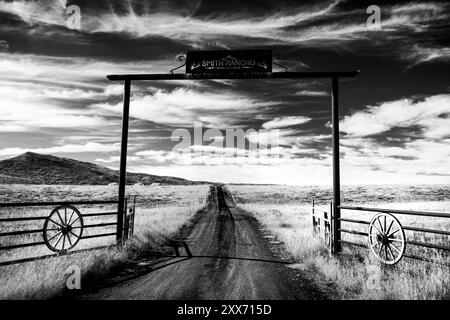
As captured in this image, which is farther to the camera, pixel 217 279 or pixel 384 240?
pixel 384 240

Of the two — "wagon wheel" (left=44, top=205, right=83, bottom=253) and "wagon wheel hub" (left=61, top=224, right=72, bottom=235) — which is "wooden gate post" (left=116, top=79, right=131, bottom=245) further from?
"wagon wheel hub" (left=61, top=224, right=72, bottom=235)

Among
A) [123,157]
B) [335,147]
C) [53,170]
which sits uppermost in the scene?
[53,170]

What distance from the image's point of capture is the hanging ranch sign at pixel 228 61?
33.4 ft

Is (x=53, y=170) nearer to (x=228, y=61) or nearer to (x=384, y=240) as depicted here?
(x=228, y=61)

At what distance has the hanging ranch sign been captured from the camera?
33.4 feet

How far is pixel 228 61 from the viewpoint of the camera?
10312 mm

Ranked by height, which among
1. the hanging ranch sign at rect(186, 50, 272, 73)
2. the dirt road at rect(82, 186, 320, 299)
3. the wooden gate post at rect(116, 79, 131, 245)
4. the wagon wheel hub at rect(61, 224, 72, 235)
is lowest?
the dirt road at rect(82, 186, 320, 299)

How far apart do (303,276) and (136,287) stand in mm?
3762

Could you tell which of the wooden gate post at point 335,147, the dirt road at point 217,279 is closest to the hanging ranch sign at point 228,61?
the wooden gate post at point 335,147

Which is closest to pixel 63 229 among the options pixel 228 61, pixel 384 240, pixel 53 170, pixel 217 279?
pixel 217 279

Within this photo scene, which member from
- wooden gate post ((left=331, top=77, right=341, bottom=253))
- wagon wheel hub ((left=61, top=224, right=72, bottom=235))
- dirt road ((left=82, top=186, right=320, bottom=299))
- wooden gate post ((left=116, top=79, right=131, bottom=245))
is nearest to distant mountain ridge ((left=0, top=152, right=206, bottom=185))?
wooden gate post ((left=116, top=79, right=131, bottom=245))
